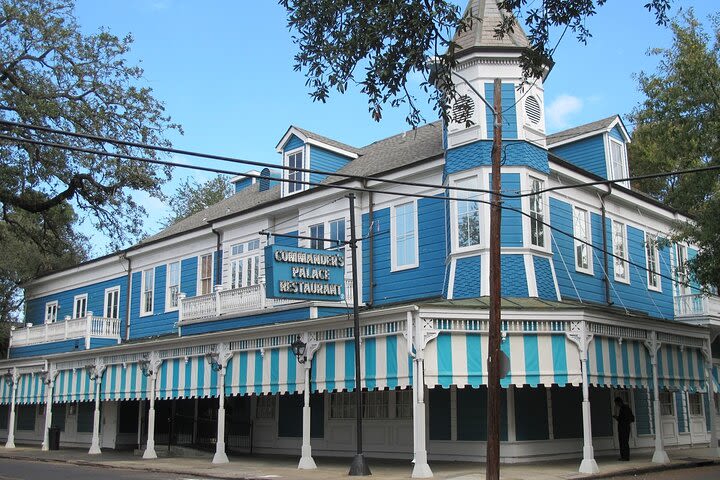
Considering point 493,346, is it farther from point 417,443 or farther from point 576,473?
point 576,473

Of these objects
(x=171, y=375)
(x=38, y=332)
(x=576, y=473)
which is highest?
(x=38, y=332)

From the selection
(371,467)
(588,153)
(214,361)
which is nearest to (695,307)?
(588,153)

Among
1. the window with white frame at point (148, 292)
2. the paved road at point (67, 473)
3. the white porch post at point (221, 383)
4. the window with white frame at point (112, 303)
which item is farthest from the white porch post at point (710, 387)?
the window with white frame at point (112, 303)

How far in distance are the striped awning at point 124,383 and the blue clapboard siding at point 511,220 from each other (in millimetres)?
13621

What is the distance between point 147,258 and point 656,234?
2176 centimetres

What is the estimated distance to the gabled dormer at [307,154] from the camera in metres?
28.2

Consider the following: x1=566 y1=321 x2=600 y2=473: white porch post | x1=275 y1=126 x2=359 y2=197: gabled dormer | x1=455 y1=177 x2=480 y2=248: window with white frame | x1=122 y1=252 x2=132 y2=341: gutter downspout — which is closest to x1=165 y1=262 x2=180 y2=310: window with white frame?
x1=122 y1=252 x2=132 y2=341: gutter downspout

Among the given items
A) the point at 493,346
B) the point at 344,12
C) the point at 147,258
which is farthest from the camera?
the point at 147,258

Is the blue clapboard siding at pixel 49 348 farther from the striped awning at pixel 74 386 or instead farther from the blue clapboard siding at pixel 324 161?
the blue clapboard siding at pixel 324 161

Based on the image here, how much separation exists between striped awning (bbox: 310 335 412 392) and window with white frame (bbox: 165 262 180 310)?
524 inches

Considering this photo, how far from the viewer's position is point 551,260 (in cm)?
2231

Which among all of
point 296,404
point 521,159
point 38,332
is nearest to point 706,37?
point 521,159

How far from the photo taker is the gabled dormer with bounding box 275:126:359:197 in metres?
28.2

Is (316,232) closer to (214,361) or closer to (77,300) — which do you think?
(214,361)
